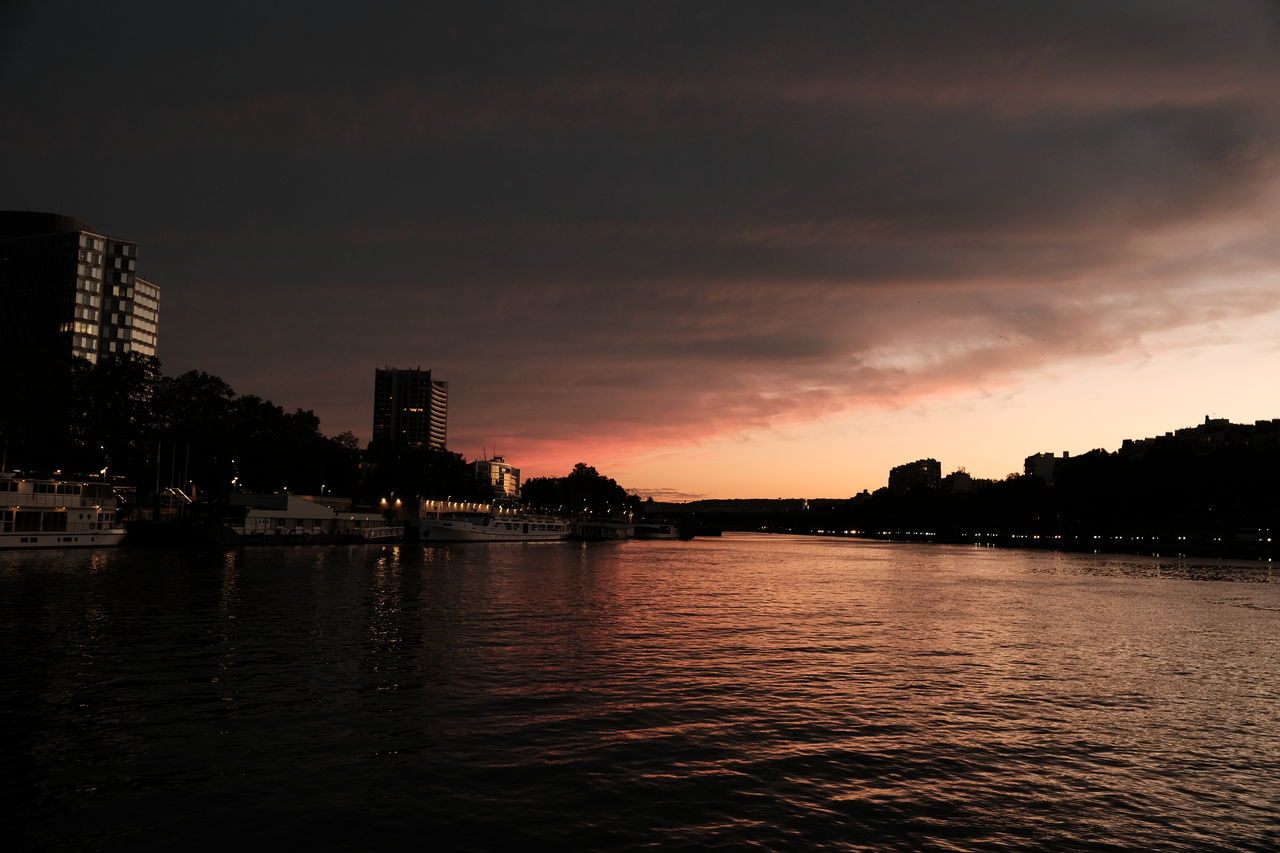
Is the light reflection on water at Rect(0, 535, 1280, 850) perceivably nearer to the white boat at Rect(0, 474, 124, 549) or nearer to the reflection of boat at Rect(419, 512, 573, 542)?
the white boat at Rect(0, 474, 124, 549)

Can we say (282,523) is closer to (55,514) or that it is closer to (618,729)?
(55,514)

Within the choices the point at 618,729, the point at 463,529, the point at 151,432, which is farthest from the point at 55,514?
the point at 618,729

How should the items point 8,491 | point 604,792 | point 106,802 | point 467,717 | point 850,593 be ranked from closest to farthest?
point 106,802 → point 604,792 → point 467,717 → point 850,593 → point 8,491

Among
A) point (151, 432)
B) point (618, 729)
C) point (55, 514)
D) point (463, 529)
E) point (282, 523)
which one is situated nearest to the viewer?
point (618, 729)

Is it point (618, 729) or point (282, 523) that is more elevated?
point (282, 523)

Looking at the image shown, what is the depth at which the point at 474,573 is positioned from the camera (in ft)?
303

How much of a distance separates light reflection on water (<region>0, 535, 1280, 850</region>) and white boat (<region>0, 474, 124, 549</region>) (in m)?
55.8

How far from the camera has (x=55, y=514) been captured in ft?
345

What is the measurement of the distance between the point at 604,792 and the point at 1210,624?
2140 inches

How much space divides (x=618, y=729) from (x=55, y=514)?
4142 inches

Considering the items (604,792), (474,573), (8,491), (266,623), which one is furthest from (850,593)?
(8,491)

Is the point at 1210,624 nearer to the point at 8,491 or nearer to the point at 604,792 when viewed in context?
the point at 604,792

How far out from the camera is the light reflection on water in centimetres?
1864

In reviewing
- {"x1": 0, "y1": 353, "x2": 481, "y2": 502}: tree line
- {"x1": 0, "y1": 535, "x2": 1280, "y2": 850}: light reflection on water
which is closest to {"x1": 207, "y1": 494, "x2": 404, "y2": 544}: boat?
{"x1": 0, "y1": 353, "x2": 481, "y2": 502}: tree line
